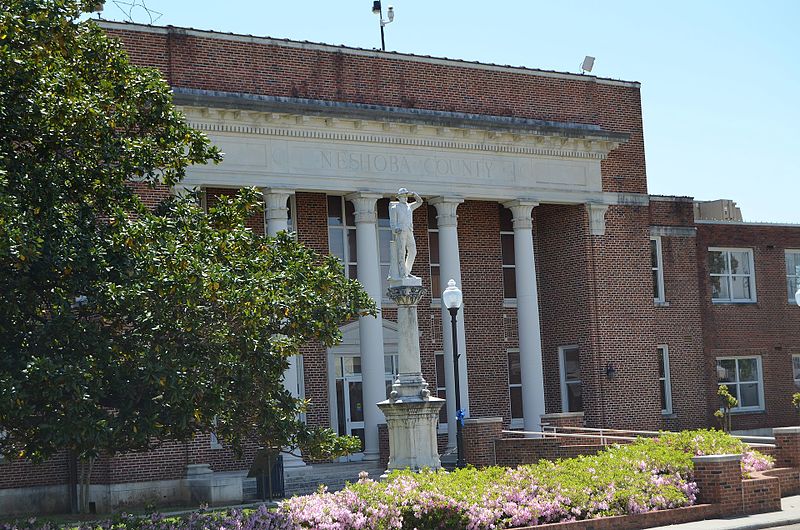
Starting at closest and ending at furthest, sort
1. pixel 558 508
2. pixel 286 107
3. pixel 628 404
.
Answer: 1. pixel 558 508
2. pixel 286 107
3. pixel 628 404

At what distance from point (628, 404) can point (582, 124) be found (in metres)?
8.07

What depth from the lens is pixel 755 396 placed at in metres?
39.8

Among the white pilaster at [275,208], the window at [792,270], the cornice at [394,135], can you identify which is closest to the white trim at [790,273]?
the window at [792,270]

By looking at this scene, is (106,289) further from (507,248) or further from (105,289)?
(507,248)

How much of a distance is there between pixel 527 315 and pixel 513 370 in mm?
2598

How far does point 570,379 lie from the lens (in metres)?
35.1

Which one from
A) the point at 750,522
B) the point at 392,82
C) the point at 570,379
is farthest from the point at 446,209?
the point at 750,522

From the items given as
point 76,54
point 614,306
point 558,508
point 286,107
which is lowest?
point 558,508

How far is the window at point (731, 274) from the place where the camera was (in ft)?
129

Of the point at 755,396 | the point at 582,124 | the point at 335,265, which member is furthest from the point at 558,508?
the point at 755,396

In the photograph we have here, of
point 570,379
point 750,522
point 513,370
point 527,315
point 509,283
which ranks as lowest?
point 750,522

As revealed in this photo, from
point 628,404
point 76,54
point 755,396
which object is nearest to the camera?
point 76,54

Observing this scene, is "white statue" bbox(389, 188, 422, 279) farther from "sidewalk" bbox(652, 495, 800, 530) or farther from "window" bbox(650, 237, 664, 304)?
"window" bbox(650, 237, 664, 304)

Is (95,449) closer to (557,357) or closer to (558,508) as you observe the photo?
(558,508)
